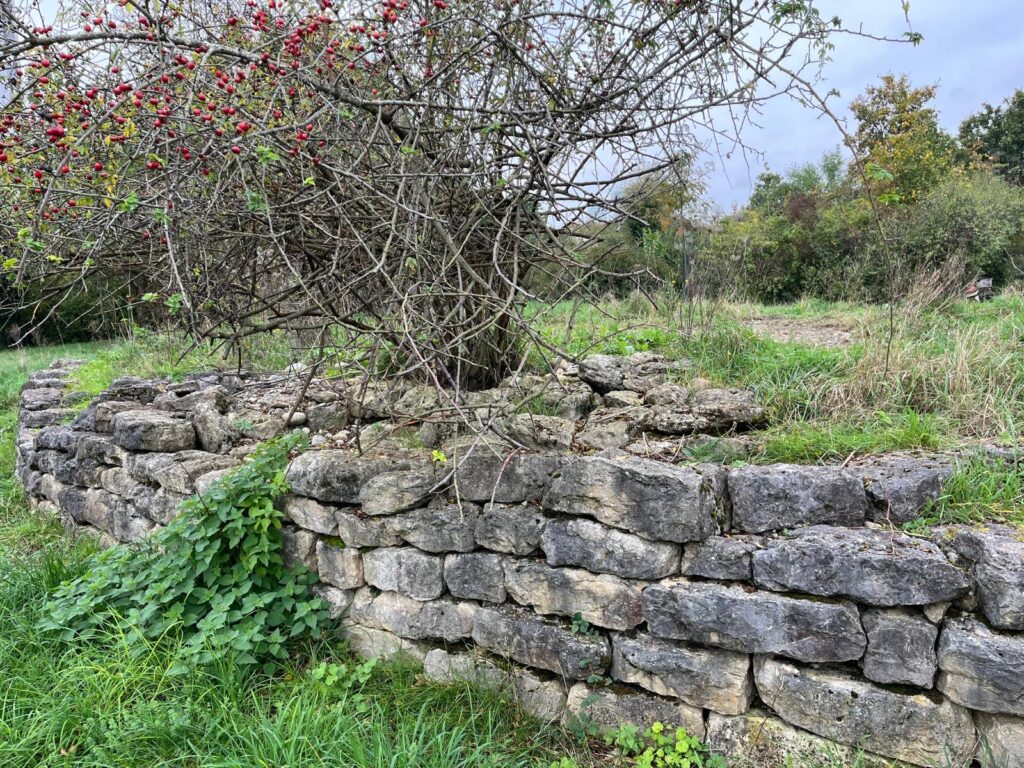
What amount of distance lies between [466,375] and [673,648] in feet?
5.80

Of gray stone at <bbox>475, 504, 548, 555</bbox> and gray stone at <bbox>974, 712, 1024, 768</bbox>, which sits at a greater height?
gray stone at <bbox>475, 504, 548, 555</bbox>

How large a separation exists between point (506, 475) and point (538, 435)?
28cm

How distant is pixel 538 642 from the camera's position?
2.52 meters

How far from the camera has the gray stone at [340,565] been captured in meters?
2.90

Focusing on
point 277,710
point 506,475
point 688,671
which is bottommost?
point 277,710

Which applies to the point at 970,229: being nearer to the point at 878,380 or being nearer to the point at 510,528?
the point at 878,380

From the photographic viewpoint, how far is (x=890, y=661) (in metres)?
1.98

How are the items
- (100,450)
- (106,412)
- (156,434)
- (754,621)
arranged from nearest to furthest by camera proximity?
1. (754,621)
2. (156,434)
3. (100,450)
4. (106,412)

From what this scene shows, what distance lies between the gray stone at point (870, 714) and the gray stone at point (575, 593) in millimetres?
521

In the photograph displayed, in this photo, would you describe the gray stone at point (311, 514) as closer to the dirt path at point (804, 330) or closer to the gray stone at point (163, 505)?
the gray stone at point (163, 505)

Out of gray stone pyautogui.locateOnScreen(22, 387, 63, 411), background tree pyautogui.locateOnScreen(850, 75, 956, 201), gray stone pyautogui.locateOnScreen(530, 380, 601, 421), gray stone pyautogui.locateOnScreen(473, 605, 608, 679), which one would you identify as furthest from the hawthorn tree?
background tree pyautogui.locateOnScreen(850, 75, 956, 201)

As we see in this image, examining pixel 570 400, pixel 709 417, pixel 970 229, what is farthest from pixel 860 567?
pixel 970 229

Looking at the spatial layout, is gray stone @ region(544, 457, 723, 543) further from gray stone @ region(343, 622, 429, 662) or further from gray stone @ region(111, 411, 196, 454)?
gray stone @ region(111, 411, 196, 454)

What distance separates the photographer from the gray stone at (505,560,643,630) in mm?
2371
